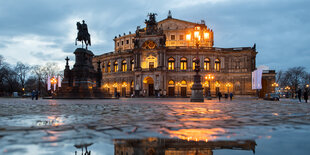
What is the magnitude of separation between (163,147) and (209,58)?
2126 inches

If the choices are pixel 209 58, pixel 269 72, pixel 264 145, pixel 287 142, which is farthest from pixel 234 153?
pixel 269 72

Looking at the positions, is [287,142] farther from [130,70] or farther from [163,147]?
[130,70]

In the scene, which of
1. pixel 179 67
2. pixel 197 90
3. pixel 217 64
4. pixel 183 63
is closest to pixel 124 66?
pixel 179 67

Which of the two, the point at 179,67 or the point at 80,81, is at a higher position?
the point at 179,67

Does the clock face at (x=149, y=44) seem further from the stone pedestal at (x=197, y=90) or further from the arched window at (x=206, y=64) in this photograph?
the stone pedestal at (x=197, y=90)

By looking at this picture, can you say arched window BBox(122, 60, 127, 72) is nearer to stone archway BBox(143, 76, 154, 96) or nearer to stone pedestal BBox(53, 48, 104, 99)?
stone archway BBox(143, 76, 154, 96)

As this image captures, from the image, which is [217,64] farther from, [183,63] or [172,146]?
[172,146]

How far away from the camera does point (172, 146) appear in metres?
3.07

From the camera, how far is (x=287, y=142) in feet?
10.8

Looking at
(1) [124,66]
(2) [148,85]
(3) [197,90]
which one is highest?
(1) [124,66]

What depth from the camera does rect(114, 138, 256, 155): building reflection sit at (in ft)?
9.18

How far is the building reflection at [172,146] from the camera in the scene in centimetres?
280

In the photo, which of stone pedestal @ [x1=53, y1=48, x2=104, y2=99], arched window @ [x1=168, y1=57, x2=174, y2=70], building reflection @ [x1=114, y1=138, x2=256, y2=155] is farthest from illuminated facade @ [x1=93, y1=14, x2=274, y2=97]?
building reflection @ [x1=114, y1=138, x2=256, y2=155]

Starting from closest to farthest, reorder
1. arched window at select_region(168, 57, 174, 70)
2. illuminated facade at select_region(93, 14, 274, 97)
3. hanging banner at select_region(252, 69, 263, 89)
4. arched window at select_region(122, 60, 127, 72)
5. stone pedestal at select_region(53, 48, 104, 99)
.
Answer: stone pedestal at select_region(53, 48, 104, 99), hanging banner at select_region(252, 69, 263, 89), illuminated facade at select_region(93, 14, 274, 97), arched window at select_region(168, 57, 174, 70), arched window at select_region(122, 60, 127, 72)
